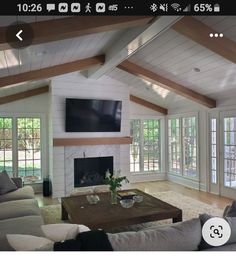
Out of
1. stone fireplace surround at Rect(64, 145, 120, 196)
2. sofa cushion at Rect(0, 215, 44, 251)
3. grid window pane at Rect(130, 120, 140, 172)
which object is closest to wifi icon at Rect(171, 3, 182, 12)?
sofa cushion at Rect(0, 215, 44, 251)

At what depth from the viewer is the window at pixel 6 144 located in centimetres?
507

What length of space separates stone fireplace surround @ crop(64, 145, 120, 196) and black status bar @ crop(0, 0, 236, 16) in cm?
432

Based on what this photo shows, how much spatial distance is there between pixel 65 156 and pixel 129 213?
8.27ft

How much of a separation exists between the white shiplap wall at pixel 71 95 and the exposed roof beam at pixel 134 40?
1.09m

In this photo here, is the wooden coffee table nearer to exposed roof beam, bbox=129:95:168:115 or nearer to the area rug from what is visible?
the area rug

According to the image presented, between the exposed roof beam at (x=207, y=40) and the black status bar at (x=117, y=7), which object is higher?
the exposed roof beam at (x=207, y=40)

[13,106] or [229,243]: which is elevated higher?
[13,106]

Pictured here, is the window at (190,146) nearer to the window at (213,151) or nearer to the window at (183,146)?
the window at (183,146)

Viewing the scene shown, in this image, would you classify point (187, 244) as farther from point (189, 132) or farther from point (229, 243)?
point (189, 132)

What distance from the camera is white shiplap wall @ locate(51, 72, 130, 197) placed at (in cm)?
487

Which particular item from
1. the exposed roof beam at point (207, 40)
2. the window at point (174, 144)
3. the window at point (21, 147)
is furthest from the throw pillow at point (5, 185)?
the window at point (174, 144)

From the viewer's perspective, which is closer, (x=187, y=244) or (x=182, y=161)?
(x=187, y=244)

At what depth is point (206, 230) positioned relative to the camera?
986mm

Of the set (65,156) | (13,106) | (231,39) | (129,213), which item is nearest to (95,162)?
(65,156)
